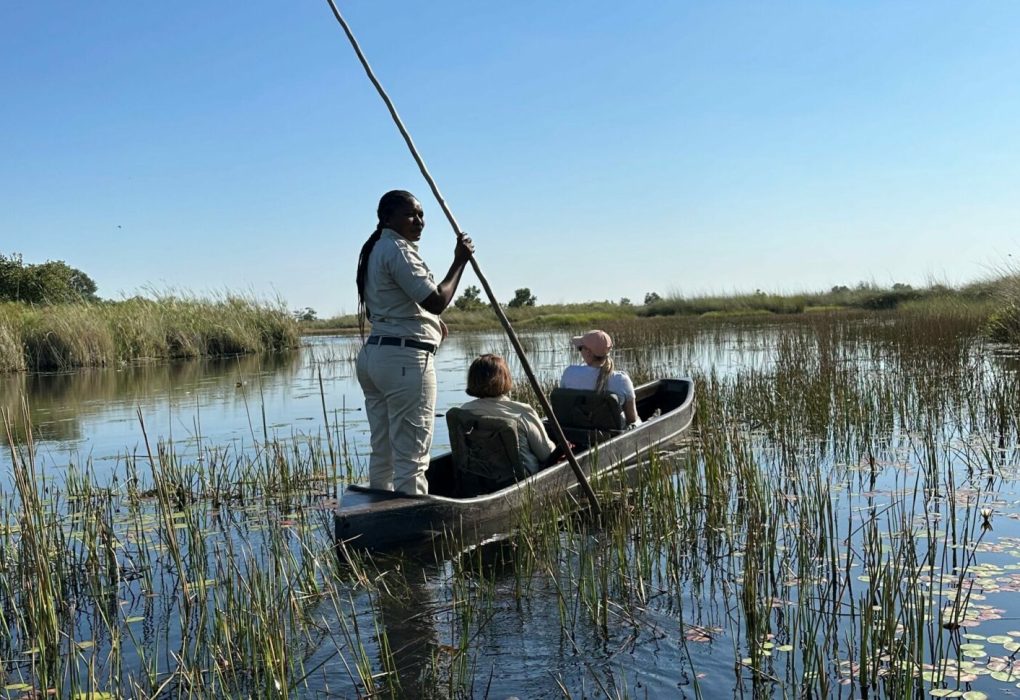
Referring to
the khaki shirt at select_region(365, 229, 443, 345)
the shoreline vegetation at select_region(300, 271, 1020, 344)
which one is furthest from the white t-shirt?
the shoreline vegetation at select_region(300, 271, 1020, 344)

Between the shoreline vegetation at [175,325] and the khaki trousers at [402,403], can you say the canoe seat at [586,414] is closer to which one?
the khaki trousers at [402,403]

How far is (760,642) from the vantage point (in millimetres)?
3572

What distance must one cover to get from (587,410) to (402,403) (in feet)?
8.10

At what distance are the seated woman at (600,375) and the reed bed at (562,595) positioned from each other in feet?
2.32

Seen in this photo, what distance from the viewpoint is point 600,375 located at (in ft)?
24.7

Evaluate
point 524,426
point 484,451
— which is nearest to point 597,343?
point 524,426

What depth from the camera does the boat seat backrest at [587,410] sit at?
7.29 m

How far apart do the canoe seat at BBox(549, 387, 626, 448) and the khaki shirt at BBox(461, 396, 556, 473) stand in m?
0.86

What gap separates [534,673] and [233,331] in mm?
24539

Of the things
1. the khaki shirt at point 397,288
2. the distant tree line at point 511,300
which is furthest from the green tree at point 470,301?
the khaki shirt at point 397,288

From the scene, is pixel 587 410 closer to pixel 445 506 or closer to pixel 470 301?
pixel 445 506

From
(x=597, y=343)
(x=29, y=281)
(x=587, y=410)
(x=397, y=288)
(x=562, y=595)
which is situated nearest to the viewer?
(x=562, y=595)

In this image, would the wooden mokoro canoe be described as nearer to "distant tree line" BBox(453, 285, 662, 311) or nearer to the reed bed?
the reed bed

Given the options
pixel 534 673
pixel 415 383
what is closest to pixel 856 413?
pixel 415 383
